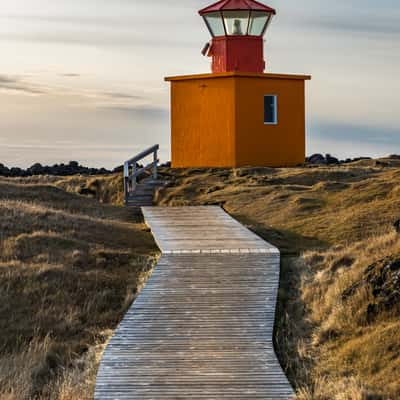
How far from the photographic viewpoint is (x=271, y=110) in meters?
28.8

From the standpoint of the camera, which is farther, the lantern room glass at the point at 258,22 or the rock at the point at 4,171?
the rock at the point at 4,171

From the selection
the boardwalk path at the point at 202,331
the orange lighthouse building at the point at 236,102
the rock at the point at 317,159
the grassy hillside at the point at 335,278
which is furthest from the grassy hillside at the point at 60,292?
the rock at the point at 317,159

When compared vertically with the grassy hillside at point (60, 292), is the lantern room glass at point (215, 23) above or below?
above

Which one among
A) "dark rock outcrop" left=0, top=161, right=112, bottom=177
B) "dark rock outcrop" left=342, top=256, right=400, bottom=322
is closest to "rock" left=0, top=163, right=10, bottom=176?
"dark rock outcrop" left=0, top=161, right=112, bottom=177

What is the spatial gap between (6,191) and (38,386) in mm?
14797

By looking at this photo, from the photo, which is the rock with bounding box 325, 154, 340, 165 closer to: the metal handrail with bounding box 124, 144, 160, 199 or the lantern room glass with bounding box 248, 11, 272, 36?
the lantern room glass with bounding box 248, 11, 272, 36

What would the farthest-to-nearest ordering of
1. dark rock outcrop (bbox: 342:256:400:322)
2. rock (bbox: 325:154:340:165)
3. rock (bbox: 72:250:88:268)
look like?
1. rock (bbox: 325:154:340:165)
2. rock (bbox: 72:250:88:268)
3. dark rock outcrop (bbox: 342:256:400:322)

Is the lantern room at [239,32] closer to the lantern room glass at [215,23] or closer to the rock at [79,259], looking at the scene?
the lantern room glass at [215,23]

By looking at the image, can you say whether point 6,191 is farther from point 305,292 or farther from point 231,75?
point 305,292

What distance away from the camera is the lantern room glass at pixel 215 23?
28.1m

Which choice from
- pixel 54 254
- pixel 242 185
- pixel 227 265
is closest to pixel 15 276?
pixel 54 254

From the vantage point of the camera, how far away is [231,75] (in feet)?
90.3

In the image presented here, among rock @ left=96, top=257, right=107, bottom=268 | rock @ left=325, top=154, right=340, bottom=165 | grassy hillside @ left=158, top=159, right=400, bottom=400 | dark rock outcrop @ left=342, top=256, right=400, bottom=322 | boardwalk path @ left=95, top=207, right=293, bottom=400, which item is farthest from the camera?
rock @ left=325, top=154, right=340, bottom=165

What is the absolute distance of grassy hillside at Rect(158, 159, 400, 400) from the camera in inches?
320
